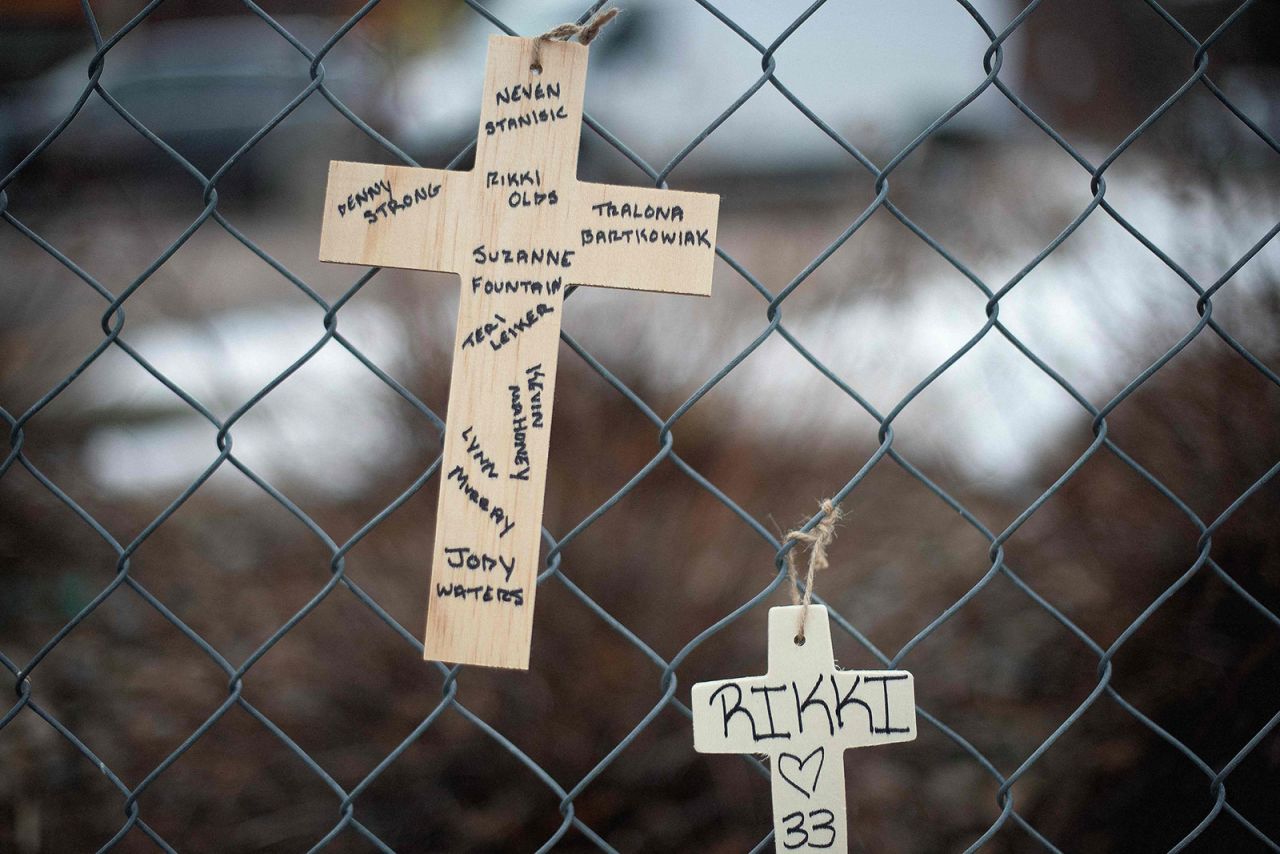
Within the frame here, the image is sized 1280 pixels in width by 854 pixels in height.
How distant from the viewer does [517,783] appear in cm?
156

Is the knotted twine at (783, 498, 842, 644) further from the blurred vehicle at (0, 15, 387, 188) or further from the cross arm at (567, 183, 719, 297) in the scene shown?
the blurred vehicle at (0, 15, 387, 188)

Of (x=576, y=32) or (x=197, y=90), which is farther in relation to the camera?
(x=197, y=90)

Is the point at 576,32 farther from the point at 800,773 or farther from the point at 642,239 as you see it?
the point at 800,773

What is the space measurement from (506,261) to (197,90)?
638cm

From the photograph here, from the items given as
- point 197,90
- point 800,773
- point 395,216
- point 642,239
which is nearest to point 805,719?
point 800,773

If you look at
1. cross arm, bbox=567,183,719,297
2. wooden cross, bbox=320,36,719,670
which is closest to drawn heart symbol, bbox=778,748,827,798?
wooden cross, bbox=320,36,719,670

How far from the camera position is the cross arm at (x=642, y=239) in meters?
0.83

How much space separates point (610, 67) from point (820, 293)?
3003 millimetres

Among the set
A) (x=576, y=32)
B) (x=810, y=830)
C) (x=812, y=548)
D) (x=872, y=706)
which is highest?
(x=576, y=32)

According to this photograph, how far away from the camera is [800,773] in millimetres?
870

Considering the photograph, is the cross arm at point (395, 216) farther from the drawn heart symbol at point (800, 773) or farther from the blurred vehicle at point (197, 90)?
the blurred vehicle at point (197, 90)

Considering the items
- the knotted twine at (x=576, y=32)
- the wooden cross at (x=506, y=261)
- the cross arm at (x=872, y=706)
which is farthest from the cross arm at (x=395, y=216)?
the cross arm at (x=872, y=706)

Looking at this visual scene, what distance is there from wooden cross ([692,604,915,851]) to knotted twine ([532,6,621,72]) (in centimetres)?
49

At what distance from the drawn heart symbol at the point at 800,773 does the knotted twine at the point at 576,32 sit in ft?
2.03
